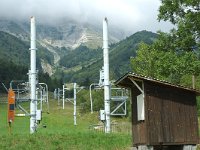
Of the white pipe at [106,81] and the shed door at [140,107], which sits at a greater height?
the white pipe at [106,81]

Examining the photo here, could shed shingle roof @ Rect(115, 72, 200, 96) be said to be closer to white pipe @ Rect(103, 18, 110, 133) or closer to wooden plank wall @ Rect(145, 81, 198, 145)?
wooden plank wall @ Rect(145, 81, 198, 145)

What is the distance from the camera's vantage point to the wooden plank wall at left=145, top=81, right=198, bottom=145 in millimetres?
21641

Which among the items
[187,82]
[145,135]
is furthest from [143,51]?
[145,135]

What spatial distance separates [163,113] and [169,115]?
39cm

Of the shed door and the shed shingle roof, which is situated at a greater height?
the shed shingle roof

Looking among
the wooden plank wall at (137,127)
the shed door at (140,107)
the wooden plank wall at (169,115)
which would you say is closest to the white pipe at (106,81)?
the wooden plank wall at (137,127)

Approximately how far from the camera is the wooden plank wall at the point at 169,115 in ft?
71.0

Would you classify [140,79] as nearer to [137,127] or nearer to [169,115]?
[169,115]

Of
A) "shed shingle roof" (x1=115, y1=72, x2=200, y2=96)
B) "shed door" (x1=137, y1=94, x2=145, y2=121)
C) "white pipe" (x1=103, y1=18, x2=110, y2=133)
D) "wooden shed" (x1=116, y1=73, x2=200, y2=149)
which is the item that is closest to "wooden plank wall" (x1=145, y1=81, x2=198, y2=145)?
"wooden shed" (x1=116, y1=73, x2=200, y2=149)

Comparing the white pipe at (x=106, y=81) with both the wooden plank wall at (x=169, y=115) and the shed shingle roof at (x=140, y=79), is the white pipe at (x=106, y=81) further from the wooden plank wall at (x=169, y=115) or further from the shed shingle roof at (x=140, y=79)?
the wooden plank wall at (x=169, y=115)

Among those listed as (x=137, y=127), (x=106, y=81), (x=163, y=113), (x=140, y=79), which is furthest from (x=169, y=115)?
(x=106, y=81)

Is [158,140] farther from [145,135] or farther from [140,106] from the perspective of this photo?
[140,106]

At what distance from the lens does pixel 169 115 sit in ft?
72.7

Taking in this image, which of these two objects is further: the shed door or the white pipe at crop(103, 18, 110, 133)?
the white pipe at crop(103, 18, 110, 133)
